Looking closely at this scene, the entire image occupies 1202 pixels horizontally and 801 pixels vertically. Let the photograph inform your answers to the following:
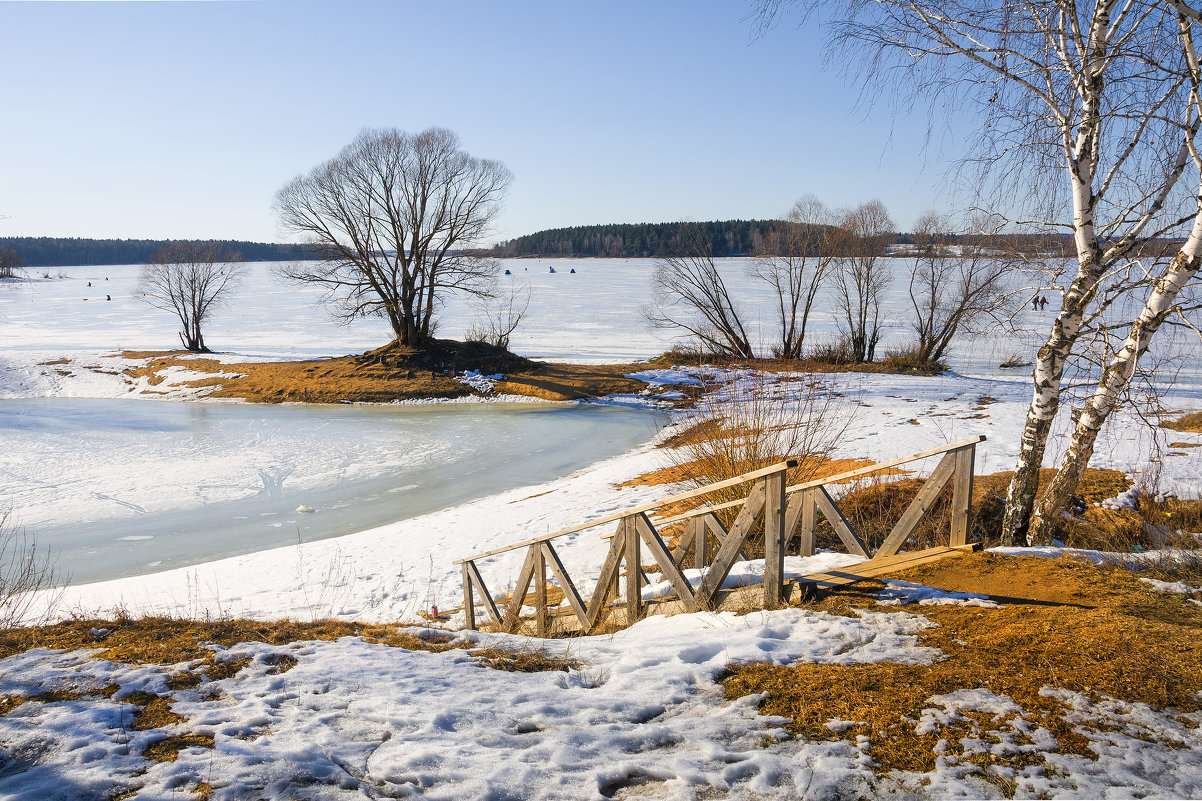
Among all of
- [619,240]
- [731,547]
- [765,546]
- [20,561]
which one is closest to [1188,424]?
[765,546]

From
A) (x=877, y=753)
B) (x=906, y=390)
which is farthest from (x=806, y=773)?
(x=906, y=390)

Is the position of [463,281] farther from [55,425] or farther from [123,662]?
[123,662]

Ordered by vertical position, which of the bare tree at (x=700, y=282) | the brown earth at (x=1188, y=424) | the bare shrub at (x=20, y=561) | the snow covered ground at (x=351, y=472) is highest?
the bare tree at (x=700, y=282)

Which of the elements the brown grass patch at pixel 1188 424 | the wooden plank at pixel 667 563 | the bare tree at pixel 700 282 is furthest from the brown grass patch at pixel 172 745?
the bare tree at pixel 700 282

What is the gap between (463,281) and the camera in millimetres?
34125

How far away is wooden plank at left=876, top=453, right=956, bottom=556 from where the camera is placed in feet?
18.4

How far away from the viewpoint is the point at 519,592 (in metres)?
7.23

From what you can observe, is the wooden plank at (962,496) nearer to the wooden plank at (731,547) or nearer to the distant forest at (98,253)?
the wooden plank at (731,547)

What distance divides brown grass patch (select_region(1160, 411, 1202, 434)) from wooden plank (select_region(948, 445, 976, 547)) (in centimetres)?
1133

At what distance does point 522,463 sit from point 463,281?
58.8ft

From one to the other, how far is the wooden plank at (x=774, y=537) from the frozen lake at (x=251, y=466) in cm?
1015

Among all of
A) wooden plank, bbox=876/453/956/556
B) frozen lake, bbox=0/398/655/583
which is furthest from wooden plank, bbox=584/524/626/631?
frozen lake, bbox=0/398/655/583

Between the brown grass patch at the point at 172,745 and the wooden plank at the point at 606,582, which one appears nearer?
the brown grass patch at the point at 172,745

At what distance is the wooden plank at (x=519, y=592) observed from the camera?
281 inches
